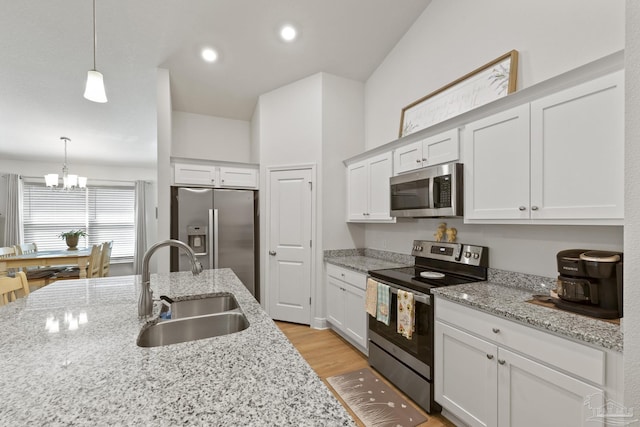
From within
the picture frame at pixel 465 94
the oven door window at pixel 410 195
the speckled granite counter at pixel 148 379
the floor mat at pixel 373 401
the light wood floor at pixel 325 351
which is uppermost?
the picture frame at pixel 465 94

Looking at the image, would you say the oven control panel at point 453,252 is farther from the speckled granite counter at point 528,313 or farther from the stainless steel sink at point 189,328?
the stainless steel sink at point 189,328

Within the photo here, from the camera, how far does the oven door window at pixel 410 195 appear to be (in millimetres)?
Result: 2395

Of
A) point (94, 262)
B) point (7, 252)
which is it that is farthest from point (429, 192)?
point (7, 252)

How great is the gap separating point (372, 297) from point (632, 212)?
1726 millimetres

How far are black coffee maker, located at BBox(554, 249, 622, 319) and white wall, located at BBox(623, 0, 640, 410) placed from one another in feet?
1.21

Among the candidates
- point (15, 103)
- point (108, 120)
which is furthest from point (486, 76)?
point (15, 103)

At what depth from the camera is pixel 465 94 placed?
2.41 meters

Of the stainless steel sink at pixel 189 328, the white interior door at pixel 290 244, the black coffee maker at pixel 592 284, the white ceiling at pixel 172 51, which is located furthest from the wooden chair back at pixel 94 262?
the black coffee maker at pixel 592 284

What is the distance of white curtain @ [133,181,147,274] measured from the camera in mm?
6422

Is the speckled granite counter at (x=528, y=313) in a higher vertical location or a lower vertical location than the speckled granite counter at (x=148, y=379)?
lower

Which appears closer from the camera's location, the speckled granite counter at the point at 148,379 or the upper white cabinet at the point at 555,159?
the speckled granite counter at the point at 148,379

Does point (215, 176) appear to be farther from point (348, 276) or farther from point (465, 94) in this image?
point (465, 94)

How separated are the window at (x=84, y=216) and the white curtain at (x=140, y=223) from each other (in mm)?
206

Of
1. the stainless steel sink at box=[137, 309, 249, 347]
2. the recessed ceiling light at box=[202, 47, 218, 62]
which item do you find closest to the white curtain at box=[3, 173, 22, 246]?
the recessed ceiling light at box=[202, 47, 218, 62]
